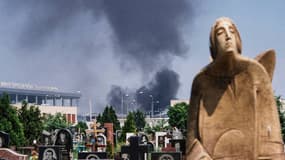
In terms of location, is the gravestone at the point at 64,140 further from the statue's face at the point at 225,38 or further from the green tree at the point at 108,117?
the green tree at the point at 108,117

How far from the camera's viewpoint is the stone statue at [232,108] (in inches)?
418

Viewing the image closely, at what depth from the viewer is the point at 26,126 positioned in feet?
197

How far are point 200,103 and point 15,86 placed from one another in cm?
17995

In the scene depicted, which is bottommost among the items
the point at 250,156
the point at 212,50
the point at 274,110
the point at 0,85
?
the point at 250,156

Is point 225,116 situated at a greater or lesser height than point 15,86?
lesser

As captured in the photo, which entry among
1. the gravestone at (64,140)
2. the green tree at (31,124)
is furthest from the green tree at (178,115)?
the gravestone at (64,140)

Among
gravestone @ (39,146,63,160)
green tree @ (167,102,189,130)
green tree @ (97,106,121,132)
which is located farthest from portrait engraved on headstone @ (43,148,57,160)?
green tree @ (97,106,121,132)

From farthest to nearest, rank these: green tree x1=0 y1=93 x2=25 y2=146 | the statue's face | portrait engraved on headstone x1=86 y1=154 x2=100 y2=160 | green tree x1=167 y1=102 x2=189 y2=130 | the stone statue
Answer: green tree x1=167 y1=102 x2=189 y2=130 → green tree x1=0 y1=93 x2=25 y2=146 → portrait engraved on headstone x1=86 y1=154 x2=100 y2=160 → the stone statue → the statue's face

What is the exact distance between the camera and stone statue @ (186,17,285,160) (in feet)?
34.9

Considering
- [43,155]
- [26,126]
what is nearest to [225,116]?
[43,155]

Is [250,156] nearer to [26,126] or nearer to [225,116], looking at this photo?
[225,116]

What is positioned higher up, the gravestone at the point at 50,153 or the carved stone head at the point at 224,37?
the carved stone head at the point at 224,37

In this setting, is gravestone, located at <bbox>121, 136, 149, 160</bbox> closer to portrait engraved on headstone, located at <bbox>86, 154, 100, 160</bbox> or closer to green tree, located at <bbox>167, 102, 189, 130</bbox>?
portrait engraved on headstone, located at <bbox>86, 154, 100, 160</bbox>

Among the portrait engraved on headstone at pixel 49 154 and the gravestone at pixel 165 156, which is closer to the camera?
the gravestone at pixel 165 156
